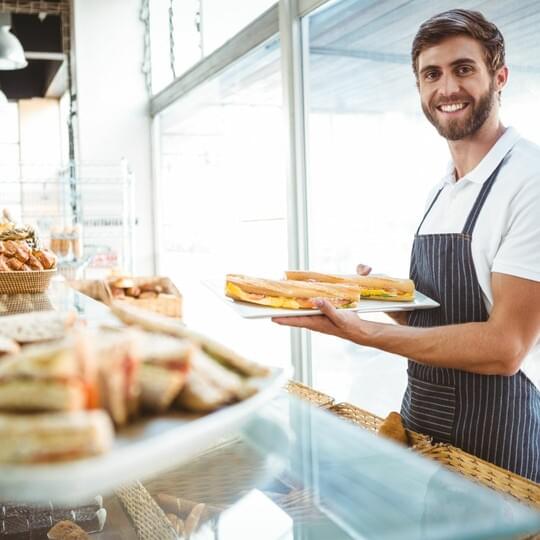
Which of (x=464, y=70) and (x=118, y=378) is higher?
(x=464, y=70)

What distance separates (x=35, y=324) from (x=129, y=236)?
16.4 feet

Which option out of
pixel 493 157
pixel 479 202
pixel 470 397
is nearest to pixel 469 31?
pixel 493 157

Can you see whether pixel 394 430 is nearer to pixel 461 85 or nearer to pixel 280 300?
pixel 280 300

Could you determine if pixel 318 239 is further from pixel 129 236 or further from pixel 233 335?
pixel 129 236

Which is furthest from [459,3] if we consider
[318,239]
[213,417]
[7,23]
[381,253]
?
[7,23]

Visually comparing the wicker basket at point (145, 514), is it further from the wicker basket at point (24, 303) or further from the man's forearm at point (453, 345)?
the man's forearm at point (453, 345)

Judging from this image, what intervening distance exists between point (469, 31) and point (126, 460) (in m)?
1.55

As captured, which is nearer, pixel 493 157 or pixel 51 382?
pixel 51 382

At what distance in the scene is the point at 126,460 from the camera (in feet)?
1.65

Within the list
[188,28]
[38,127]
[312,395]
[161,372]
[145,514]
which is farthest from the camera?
[38,127]

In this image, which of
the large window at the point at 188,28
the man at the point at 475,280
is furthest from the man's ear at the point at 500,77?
the large window at the point at 188,28

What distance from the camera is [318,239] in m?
3.48

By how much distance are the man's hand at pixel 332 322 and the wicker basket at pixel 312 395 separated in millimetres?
158

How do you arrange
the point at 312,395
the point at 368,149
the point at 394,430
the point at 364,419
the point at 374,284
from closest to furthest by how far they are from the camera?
the point at 394,430
the point at 364,419
the point at 312,395
the point at 374,284
the point at 368,149
